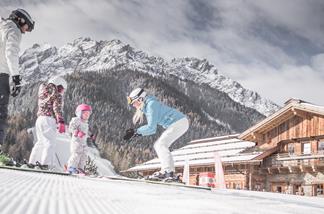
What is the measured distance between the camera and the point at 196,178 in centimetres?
2894

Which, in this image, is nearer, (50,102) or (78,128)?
(50,102)

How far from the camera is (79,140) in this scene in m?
9.15

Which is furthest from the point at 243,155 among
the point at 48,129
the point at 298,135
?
the point at 48,129

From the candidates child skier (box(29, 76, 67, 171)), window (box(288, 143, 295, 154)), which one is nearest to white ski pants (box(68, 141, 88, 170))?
child skier (box(29, 76, 67, 171))

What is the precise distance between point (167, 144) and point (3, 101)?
2.87 meters

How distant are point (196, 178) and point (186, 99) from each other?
4531 inches

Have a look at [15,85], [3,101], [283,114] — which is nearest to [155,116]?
[15,85]

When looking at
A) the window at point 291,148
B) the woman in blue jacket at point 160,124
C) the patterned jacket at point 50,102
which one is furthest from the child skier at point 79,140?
the window at point 291,148

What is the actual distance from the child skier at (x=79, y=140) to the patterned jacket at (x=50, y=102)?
104cm

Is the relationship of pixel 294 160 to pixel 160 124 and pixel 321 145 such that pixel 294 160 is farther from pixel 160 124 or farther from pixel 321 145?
pixel 160 124

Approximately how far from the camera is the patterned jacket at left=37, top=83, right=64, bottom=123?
26.0 ft

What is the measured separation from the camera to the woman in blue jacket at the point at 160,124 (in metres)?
7.55

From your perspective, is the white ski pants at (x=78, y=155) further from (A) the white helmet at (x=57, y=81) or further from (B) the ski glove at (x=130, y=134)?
(B) the ski glove at (x=130, y=134)

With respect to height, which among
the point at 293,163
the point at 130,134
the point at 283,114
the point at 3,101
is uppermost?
the point at 283,114
